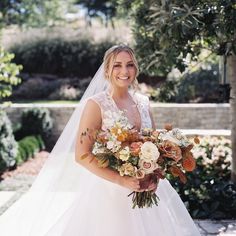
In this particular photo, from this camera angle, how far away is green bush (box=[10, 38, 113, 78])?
17.9 meters

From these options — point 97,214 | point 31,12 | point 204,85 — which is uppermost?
point 31,12

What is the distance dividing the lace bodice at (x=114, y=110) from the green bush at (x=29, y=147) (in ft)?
16.4

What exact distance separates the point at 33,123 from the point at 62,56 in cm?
875

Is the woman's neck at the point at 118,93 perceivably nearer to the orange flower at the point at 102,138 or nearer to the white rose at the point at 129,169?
the orange flower at the point at 102,138

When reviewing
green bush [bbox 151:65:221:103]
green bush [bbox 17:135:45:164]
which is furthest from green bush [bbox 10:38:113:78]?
green bush [bbox 17:135:45:164]

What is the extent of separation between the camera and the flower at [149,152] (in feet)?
8.38

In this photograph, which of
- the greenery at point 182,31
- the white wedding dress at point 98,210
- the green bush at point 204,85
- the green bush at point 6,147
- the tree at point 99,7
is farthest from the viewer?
the tree at point 99,7

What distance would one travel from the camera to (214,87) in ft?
48.4

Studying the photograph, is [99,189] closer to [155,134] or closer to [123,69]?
[155,134]

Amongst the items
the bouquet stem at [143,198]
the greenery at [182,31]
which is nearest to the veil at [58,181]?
the bouquet stem at [143,198]

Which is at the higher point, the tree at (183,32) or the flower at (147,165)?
the tree at (183,32)

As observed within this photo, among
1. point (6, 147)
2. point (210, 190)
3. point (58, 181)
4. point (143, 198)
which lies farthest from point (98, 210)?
point (6, 147)

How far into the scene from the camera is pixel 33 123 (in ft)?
31.9

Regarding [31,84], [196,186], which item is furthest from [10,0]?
[196,186]
